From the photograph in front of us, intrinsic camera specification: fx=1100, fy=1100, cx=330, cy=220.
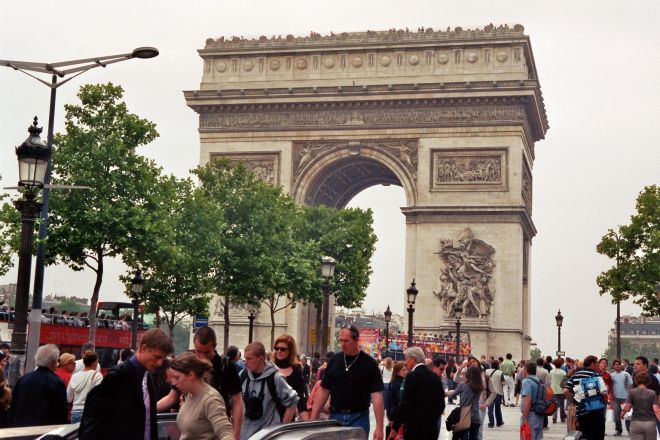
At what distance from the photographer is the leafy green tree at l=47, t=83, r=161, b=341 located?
38500mm

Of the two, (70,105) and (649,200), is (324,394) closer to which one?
(70,105)

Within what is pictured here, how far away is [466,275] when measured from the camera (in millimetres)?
57750

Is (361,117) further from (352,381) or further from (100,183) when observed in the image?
(352,381)

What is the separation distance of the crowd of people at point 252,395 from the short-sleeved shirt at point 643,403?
0.02 meters

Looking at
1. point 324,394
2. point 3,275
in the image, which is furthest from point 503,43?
point 324,394

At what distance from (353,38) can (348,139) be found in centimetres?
583

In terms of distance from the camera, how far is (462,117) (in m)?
59.3

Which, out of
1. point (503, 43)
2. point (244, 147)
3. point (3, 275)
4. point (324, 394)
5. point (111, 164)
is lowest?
point (324, 394)

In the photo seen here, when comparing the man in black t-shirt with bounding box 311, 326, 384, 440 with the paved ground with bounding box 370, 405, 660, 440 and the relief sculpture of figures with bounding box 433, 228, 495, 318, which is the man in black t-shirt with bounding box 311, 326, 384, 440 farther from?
the relief sculpture of figures with bounding box 433, 228, 495, 318

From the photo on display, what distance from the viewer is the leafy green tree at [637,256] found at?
5147 centimetres

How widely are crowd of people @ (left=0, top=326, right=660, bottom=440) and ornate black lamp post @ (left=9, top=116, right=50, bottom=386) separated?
2.07m

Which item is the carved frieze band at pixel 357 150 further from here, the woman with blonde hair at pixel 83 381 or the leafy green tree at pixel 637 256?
the woman with blonde hair at pixel 83 381

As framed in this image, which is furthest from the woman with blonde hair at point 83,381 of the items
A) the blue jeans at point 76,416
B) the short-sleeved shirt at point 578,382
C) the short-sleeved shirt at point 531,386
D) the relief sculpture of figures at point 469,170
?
the relief sculpture of figures at point 469,170

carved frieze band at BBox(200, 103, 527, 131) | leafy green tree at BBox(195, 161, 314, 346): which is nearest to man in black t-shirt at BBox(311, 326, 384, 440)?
leafy green tree at BBox(195, 161, 314, 346)
